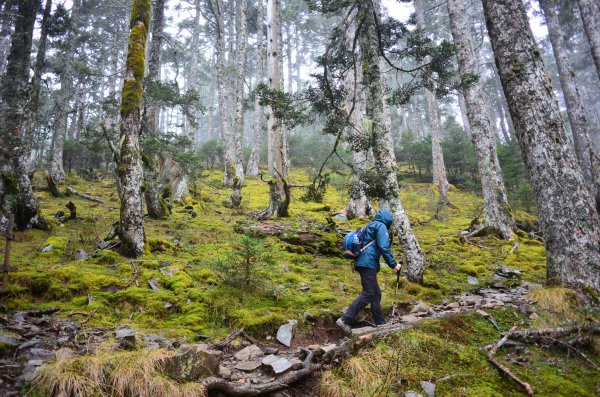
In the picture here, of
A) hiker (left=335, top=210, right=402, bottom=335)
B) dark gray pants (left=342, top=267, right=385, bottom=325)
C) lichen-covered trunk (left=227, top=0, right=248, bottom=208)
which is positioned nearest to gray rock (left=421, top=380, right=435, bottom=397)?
hiker (left=335, top=210, right=402, bottom=335)

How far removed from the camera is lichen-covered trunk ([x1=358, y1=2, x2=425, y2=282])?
7.09 metres

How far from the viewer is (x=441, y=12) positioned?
35.5 m

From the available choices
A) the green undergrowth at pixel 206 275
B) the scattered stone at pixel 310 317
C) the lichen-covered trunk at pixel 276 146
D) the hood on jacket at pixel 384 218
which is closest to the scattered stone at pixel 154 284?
the green undergrowth at pixel 206 275

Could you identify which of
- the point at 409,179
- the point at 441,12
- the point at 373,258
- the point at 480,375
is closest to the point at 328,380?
the point at 480,375

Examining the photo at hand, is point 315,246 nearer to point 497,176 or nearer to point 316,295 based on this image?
point 316,295

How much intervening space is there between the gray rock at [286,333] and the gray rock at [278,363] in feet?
2.62

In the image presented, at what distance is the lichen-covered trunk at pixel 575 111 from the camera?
12289 millimetres

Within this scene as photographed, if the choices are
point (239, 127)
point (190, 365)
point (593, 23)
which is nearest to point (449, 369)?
point (190, 365)

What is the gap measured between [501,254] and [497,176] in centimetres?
309

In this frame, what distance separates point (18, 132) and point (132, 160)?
4239mm

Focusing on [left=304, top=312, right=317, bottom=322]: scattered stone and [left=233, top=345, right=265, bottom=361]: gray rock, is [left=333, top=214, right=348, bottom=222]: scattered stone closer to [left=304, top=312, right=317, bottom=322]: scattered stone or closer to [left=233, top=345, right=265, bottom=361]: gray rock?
[left=304, top=312, right=317, bottom=322]: scattered stone

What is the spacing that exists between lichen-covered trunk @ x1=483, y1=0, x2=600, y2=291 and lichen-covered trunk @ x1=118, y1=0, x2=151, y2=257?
25.2 feet

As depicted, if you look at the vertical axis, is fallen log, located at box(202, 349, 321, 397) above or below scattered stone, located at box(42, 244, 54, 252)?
below

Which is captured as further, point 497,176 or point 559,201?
point 497,176
